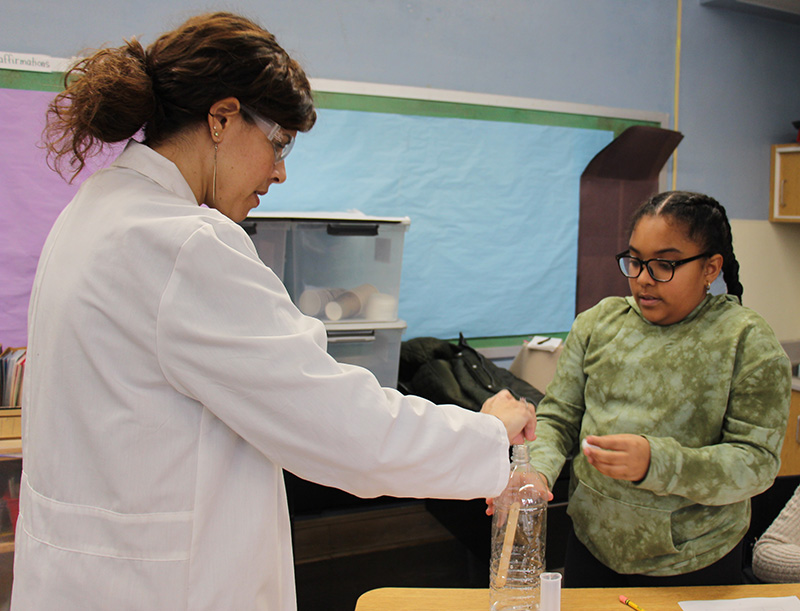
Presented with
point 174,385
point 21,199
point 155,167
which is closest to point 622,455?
point 174,385

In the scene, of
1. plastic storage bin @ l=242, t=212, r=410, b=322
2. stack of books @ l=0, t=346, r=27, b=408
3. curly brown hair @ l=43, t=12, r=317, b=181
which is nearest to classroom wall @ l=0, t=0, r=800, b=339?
plastic storage bin @ l=242, t=212, r=410, b=322

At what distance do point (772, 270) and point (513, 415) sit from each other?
106 inches

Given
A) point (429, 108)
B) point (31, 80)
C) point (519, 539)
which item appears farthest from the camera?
point (429, 108)

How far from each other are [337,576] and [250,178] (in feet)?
6.78

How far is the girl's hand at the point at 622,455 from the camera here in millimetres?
1126

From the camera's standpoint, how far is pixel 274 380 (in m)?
0.79

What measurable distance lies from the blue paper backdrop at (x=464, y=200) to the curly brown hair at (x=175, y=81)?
1.35 m

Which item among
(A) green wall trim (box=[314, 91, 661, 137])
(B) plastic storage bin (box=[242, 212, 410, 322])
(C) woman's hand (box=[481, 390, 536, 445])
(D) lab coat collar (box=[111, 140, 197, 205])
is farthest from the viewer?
(A) green wall trim (box=[314, 91, 661, 137])

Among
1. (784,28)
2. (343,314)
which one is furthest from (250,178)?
(784,28)

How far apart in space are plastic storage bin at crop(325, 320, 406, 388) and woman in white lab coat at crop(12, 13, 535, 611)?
3.60 ft

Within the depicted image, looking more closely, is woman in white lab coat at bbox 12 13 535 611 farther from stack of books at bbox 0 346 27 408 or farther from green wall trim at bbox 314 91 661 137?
green wall trim at bbox 314 91 661 137

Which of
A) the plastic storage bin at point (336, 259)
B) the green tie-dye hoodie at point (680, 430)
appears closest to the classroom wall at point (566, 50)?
the plastic storage bin at point (336, 259)

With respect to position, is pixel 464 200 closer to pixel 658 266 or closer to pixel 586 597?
pixel 658 266

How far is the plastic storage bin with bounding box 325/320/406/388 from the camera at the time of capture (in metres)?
2.00
